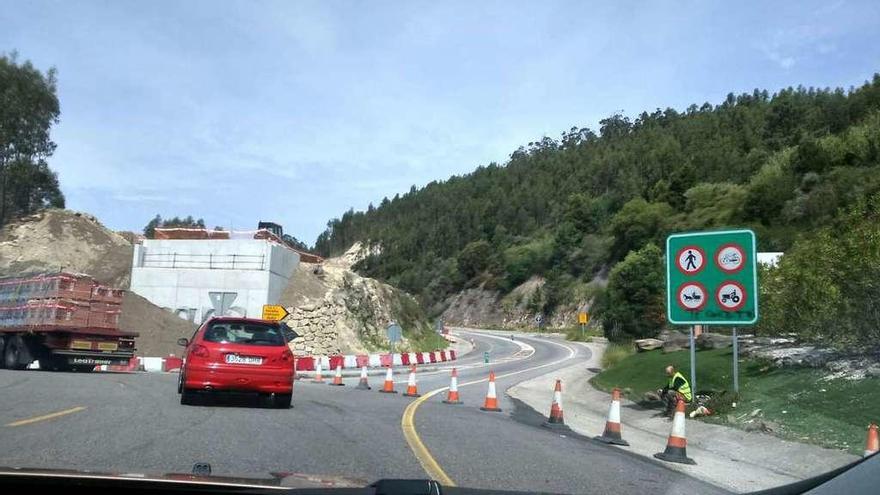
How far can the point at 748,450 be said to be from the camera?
11312mm

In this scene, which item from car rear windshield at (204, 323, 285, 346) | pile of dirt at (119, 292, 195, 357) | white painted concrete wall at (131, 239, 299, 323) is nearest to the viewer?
car rear windshield at (204, 323, 285, 346)

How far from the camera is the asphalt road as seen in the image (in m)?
7.81

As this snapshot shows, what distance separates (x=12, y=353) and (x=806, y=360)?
23701mm

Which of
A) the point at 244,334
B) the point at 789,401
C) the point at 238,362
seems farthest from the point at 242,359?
the point at 789,401

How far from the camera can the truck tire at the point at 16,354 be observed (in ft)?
81.4

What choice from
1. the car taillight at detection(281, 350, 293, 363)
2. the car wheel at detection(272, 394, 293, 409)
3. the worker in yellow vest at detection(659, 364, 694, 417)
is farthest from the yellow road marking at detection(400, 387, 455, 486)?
the worker in yellow vest at detection(659, 364, 694, 417)

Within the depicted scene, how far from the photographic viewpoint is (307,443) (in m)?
9.64

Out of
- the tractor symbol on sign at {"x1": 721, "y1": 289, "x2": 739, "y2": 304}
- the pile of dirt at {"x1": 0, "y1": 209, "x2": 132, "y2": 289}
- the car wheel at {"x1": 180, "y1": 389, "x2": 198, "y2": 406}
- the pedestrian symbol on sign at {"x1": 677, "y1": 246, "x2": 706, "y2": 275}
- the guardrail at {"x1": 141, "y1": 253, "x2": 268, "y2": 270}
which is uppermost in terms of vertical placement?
the pile of dirt at {"x1": 0, "y1": 209, "x2": 132, "y2": 289}

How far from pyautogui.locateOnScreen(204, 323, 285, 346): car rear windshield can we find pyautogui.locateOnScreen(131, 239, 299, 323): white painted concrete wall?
92.4ft

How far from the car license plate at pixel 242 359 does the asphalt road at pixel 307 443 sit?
2.74 ft

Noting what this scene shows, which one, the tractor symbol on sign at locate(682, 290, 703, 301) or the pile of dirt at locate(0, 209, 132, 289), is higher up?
the pile of dirt at locate(0, 209, 132, 289)

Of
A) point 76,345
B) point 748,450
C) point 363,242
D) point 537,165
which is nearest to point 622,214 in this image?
point 76,345

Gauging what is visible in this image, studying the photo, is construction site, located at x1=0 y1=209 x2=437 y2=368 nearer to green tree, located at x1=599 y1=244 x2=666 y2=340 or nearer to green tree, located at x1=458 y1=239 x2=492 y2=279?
green tree, located at x1=599 y1=244 x2=666 y2=340

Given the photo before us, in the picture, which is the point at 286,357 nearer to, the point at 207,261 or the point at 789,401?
the point at 789,401
